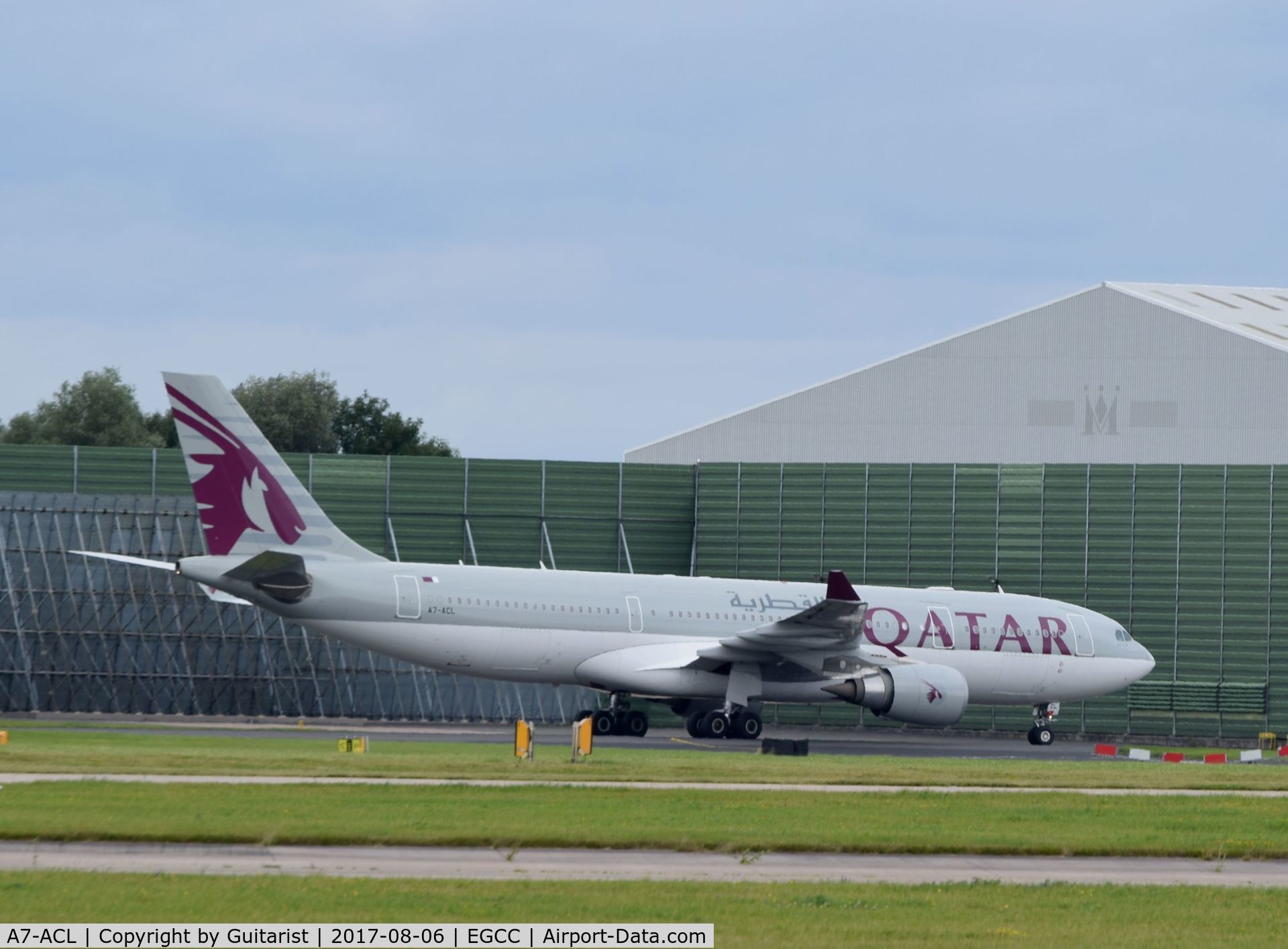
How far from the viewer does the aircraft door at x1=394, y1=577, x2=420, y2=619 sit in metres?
33.9

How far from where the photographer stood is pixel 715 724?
3659 cm

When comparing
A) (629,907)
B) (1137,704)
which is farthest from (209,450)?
(1137,704)

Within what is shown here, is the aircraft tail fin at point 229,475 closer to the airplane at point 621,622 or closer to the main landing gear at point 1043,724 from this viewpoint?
the airplane at point 621,622

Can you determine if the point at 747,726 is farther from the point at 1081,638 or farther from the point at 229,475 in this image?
the point at 229,475

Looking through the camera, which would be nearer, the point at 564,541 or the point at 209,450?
the point at 209,450

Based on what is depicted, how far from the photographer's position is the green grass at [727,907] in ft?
37.7

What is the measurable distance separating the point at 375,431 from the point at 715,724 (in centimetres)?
6339

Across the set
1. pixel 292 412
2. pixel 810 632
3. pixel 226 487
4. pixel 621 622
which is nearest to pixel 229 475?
pixel 226 487

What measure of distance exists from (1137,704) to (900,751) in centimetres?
1322

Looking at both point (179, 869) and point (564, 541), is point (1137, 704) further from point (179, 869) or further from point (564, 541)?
point (179, 869)

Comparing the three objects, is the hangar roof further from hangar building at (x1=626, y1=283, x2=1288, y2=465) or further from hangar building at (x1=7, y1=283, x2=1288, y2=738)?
hangar building at (x1=7, y1=283, x2=1288, y2=738)

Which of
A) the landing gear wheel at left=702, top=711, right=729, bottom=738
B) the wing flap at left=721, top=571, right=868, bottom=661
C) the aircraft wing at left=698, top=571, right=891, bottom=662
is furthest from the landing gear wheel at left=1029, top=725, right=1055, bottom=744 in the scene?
the landing gear wheel at left=702, top=711, right=729, bottom=738

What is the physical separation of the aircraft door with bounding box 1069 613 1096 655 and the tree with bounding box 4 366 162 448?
55714 millimetres

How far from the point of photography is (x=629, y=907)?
12.2 meters
